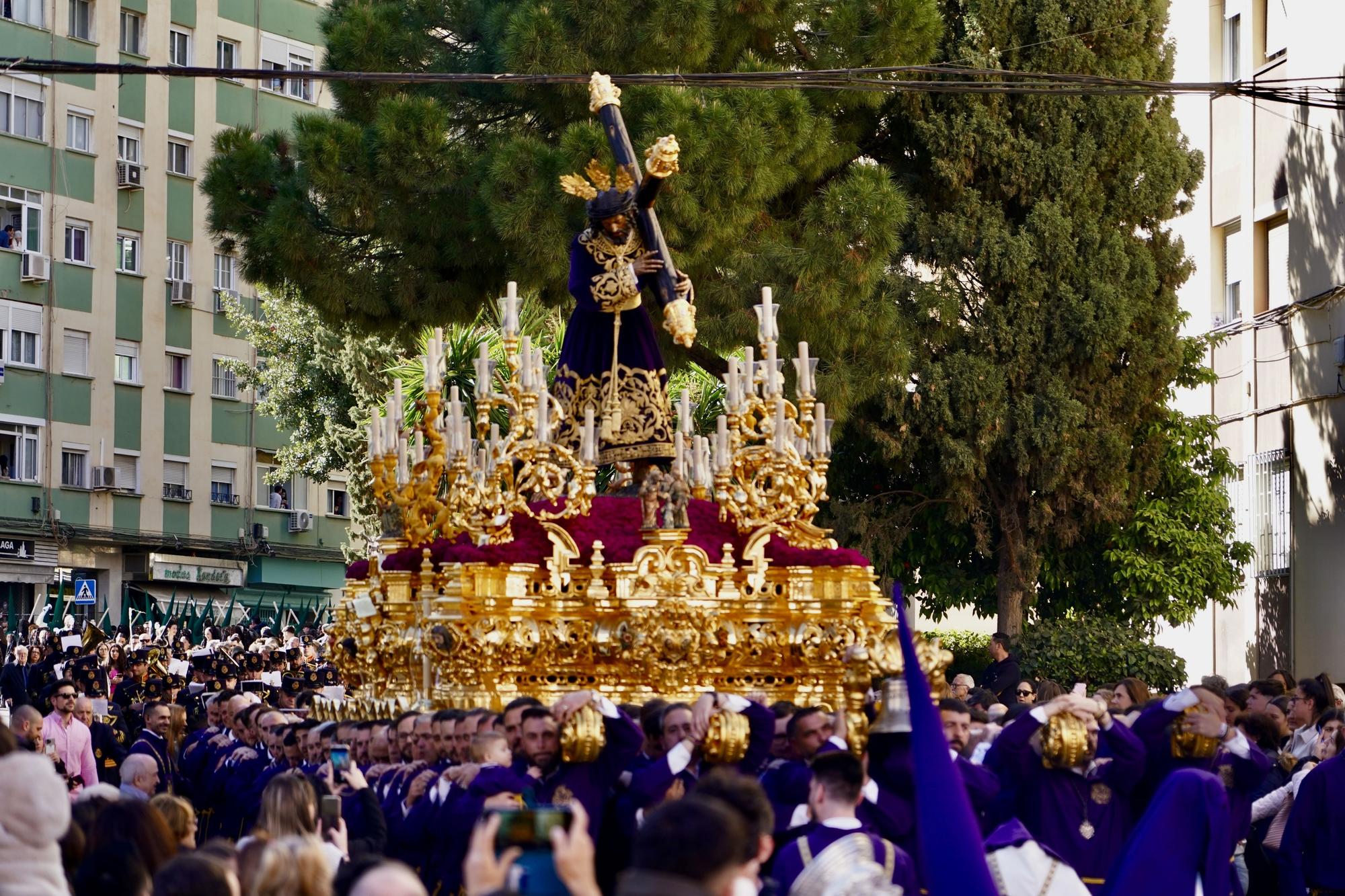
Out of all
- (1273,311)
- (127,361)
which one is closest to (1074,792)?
(1273,311)

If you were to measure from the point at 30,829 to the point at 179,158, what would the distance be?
3800 cm

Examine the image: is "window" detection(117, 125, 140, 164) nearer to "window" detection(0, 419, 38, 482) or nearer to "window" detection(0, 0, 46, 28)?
"window" detection(0, 0, 46, 28)

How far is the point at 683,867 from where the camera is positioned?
179 inches

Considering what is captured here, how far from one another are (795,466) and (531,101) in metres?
10.5

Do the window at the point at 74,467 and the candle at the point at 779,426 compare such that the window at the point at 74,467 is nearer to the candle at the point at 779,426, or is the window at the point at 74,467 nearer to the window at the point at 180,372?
the window at the point at 180,372

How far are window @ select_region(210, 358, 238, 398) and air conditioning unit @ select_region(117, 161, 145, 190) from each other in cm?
410

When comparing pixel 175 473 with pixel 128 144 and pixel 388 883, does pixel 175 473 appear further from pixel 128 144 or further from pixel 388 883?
pixel 388 883

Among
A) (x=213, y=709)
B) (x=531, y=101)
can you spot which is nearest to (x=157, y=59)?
(x=531, y=101)

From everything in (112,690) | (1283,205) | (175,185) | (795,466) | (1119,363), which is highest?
(175,185)

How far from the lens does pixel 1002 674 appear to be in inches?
722

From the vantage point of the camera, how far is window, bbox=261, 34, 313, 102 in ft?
144

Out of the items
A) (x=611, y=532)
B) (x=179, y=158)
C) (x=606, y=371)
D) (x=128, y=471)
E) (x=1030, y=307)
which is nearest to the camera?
(x=611, y=532)

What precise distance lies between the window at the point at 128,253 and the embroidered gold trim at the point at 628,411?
29.3m

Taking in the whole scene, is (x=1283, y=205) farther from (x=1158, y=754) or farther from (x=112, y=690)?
(x=1158, y=754)
